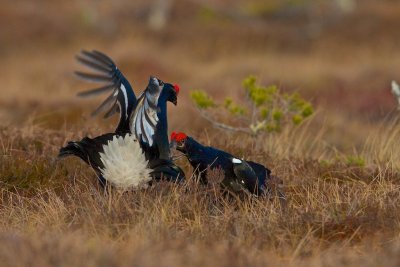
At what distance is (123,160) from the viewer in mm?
5750

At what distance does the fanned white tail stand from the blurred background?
5.03 metres

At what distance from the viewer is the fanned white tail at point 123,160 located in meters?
5.75

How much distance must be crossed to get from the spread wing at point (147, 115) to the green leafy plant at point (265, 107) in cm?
252

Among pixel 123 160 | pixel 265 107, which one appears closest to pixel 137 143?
pixel 123 160

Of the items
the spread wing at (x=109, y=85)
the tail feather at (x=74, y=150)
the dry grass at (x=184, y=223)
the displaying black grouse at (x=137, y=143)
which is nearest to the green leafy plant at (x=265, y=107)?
the dry grass at (x=184, y=223)

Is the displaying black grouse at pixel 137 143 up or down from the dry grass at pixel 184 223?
up

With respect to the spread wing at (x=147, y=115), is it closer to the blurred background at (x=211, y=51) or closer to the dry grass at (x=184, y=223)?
the dry grass at (x=184, y=223)

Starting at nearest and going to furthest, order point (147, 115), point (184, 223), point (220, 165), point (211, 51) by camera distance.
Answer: point (184, 223)
point (147, 115)
point (220, 165)
point (211, 51)

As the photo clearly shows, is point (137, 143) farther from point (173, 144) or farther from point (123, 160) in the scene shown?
point (173, 144)

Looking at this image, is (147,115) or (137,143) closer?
(137,143)

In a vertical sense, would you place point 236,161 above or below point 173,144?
below

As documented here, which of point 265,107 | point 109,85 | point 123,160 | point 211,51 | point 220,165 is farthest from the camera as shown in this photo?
point 211,51

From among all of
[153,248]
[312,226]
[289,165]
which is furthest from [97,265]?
[289,165]

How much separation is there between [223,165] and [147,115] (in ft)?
2.04
